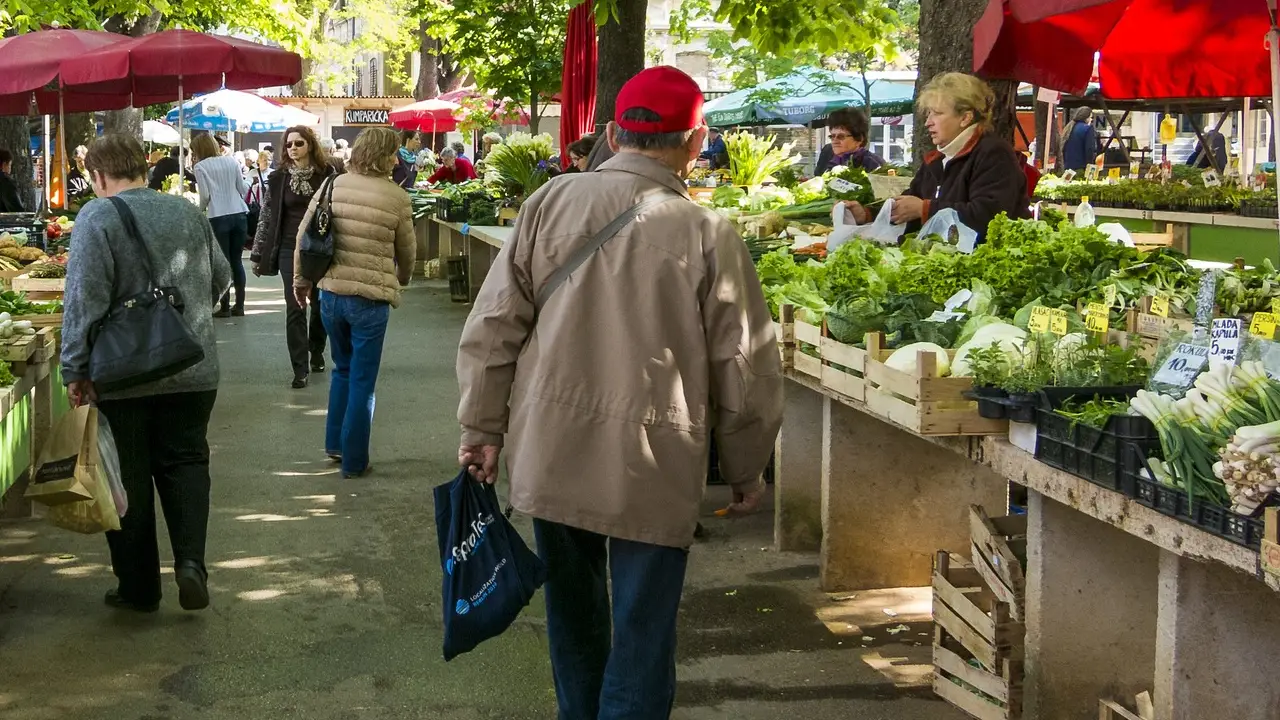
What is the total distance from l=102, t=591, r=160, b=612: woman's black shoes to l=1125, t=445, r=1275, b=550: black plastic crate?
145 inches

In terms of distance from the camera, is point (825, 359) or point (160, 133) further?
point (160, 133)

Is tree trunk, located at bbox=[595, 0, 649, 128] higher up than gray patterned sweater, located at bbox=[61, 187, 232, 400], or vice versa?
tree trunk, located at bbox=[595, 0, 649, 128]

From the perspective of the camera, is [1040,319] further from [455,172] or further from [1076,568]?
[455,172]

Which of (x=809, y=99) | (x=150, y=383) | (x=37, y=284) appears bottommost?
(x=150, y=383)

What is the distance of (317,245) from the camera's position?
793cm

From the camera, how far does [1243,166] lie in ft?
57.6

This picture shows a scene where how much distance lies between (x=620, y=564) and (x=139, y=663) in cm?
232

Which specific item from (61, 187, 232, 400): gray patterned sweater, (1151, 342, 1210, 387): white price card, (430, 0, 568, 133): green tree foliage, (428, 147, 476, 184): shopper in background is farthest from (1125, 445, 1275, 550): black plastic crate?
(428, 147, 476, 184): shopper in background

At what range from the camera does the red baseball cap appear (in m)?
3.65

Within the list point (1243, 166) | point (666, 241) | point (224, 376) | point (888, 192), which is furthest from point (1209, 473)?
point (1243, 166)

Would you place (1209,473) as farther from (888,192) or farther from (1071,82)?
(888,192)

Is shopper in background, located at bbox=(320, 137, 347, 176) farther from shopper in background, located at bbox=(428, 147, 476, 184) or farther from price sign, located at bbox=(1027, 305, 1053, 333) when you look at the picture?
price sign, located at bbox=(1027, 305, 1053, 333)

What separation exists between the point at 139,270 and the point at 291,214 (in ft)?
18.3

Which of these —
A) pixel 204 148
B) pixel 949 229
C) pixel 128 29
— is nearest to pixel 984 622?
pixel 949 229
